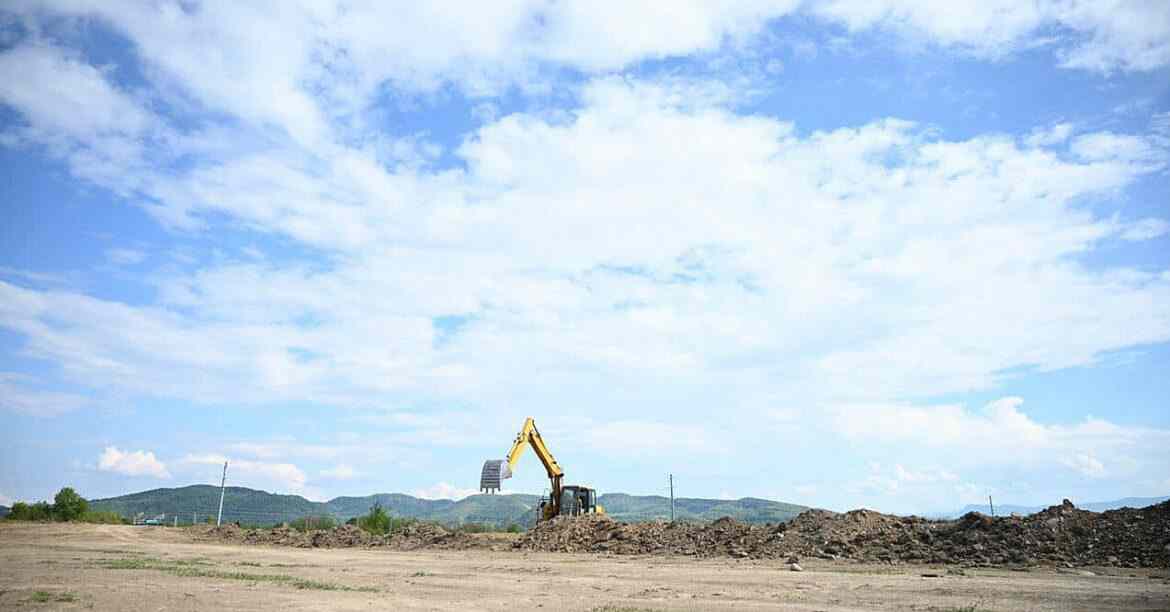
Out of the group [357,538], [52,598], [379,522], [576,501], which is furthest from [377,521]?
[52,598]

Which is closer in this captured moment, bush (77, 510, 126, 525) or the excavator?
the excavator

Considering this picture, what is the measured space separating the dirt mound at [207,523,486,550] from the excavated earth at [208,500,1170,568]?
0.58 ft

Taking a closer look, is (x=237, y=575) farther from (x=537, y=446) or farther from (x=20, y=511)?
(x=20, y=511)

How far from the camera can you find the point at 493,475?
4059 centimetres

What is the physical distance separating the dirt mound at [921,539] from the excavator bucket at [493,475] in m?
3.48

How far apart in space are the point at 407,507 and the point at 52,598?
509ft

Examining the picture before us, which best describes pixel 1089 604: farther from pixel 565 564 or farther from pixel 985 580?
pixel 565 564

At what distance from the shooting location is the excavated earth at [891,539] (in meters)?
25.6

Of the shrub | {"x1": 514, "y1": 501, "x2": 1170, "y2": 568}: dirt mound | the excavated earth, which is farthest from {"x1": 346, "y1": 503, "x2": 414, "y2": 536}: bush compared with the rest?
{"x1": 514, "y1": 501, "x2": 1170, "y2": 568}: dirt mound

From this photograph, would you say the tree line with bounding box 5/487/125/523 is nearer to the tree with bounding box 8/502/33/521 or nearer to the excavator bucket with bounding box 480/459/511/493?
the tree with bounding box 8/502/33/521

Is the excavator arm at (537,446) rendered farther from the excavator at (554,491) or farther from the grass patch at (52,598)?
the grass patch at (52,598)

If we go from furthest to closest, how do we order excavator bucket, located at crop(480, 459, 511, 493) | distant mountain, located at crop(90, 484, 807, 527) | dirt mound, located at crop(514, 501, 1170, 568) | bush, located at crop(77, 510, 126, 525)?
distant mountain, located at crop(90, 484, 807, 527), bush, located at crop(77, 510, 126, 525), excavator bucket, located at crop(480, 459, 511, 493), dirt mound, located at crop(514, 501, 1170, 568)

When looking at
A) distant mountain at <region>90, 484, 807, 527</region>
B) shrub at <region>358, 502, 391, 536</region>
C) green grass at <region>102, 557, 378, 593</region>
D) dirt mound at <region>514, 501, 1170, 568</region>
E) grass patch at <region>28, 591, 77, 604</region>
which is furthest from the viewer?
distant mountain at <region>90, 484, 807, 527</region>

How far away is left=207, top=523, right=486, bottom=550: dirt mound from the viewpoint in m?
42.4
